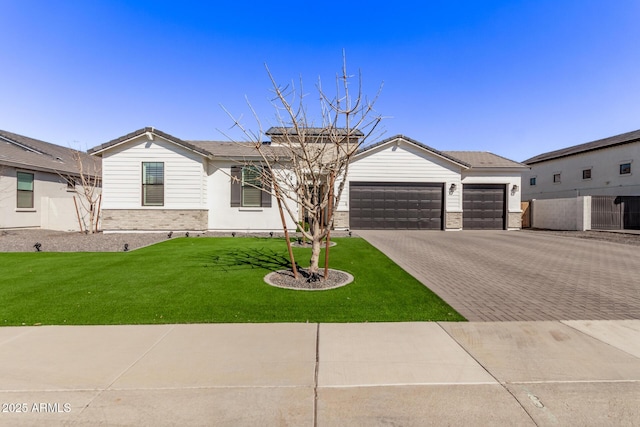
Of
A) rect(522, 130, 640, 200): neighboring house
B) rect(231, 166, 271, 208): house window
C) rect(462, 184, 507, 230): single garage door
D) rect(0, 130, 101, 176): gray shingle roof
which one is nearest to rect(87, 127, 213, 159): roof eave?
rect(231, 166, 271, 208): house window

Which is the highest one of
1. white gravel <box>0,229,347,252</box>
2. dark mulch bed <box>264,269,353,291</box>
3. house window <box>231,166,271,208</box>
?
house window <box>231,166,271,208</box>

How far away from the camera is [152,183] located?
14.3m

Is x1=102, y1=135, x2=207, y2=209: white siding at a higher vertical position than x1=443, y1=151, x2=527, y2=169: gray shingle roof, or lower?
lower

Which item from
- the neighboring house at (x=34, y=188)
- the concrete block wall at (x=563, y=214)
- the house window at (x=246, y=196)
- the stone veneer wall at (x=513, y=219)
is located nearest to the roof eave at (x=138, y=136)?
the house window at (x=246, y=196)

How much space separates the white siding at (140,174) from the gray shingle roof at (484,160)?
16.8 m

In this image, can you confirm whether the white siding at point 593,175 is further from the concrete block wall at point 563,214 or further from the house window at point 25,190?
the house window at point 25,190

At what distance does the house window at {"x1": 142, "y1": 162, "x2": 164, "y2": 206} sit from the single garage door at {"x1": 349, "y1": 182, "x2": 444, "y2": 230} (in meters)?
10.6

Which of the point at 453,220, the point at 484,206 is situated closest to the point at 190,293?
the point at 453,220

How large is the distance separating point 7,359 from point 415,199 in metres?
17.6

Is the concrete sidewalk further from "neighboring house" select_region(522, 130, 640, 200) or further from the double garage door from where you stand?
"neighboring house" select_region(522, 130, 640, 200)

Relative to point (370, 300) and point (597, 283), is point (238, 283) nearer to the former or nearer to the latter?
point (370, 300)

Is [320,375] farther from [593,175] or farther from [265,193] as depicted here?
[593,175]

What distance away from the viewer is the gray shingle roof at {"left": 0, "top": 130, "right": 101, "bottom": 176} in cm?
1564

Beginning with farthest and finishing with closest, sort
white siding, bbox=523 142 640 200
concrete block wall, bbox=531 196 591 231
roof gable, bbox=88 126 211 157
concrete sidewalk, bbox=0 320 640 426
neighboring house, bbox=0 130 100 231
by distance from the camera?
white siding, bbox=523 142 640 200, concrete block wall, bbox=531 196 591 231, neighboring house, bbox=0 130 100 231, roof gable, bbox=88 126 211 157, concrete sidewalk, bbox=0 320 640 426
